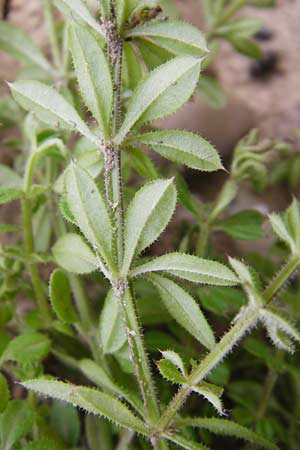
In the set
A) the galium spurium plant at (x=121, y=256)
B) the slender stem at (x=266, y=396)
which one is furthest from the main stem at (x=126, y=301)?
the slender stem at (x=266, y=396)

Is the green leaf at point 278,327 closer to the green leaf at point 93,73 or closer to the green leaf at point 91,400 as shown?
the green leaf at point 91,400

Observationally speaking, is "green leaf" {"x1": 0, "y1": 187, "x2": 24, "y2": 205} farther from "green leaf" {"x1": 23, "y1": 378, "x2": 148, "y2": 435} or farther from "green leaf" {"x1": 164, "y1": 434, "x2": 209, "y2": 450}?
"green leaf" {"x1": 164, "y1": 434, "x2": 209, "y2": 450}

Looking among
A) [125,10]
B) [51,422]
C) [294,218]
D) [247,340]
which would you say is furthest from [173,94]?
[51,422]

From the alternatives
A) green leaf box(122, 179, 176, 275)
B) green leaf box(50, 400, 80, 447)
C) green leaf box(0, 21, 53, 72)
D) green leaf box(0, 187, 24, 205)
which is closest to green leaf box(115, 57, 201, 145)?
green leaf box(122, 179, 176, 275)

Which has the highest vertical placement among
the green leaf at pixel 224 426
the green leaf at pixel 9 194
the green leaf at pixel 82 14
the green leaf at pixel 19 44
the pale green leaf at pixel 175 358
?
the green leaf at pixel 19 44

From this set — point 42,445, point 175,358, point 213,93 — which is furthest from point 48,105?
point 213,93

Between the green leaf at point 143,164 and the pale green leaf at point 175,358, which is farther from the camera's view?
the green leaf at point 143,164

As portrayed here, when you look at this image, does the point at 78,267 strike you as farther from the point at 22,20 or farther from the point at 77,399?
the point at 22,20

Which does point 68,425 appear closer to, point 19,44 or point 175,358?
point 175,358
